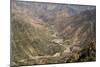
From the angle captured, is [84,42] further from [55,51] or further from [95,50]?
[55,51]

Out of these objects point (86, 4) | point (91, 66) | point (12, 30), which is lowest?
point (91, 66)

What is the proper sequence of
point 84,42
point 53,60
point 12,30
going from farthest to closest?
point 84,42 < point 53,60 < point 12,30

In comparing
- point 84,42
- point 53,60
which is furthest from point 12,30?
point 84,42

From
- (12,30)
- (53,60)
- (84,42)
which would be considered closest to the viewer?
(12,30)

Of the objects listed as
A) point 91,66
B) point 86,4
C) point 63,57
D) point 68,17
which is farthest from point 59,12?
point 91,66

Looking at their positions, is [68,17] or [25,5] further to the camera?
[68,17]

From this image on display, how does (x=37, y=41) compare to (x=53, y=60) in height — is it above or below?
above
